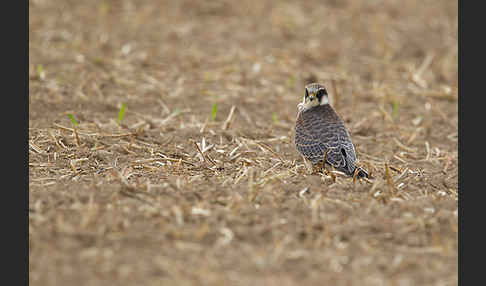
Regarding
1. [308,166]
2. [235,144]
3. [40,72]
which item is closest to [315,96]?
[308,166]

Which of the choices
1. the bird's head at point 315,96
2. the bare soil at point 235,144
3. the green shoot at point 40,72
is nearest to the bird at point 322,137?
the bird's head at point 315,96

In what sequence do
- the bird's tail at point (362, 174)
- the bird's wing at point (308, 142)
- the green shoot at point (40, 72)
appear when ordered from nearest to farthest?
the bird's tail at point (362, 174), the bird's wing at point (308, 142), the green shoot at point (40, 72)

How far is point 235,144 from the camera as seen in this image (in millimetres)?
6945

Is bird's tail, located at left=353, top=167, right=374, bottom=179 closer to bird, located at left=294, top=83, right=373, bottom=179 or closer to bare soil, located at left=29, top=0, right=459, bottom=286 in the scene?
bird, located at left=294, top=83, right=373, bottom=179

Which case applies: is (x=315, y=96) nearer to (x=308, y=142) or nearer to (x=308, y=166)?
(x=308, y=142)

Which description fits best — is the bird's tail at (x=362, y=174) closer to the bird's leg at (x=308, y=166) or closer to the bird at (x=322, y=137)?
the bird at (x=322, y=137)

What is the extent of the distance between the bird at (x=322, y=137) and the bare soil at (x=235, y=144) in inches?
6.5

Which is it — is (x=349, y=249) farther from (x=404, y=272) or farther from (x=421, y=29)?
(x=421, y=29)

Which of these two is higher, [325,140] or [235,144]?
[325,140]

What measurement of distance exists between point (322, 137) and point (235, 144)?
43.3 inches

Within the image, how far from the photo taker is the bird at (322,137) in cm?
602

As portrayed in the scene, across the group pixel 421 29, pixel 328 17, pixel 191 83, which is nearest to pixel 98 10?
pixel 191 83

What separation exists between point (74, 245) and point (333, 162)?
105 inches

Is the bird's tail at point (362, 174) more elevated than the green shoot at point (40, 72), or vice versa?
the green shoot at point (40, 72)
